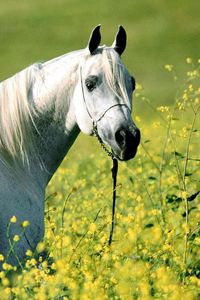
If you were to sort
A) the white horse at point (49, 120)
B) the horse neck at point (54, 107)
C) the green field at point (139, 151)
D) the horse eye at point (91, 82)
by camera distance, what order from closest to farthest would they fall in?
the green field at point (139, 151) < the white horse at point (49, 120) < the horse eye at point (91, 82) < the horse neck at point (54, 107)

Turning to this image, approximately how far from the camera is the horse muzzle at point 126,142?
561cm

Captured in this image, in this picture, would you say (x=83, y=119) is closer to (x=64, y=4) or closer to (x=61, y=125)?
(x=61, y=125)

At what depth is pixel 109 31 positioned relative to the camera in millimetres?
32312

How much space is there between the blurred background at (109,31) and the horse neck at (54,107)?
2135cm

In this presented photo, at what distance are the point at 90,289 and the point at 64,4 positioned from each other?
31.5 m

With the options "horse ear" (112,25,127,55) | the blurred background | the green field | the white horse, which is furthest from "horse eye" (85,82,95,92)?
the blurred background

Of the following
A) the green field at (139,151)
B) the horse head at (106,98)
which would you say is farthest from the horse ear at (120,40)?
the green field at (139,151)

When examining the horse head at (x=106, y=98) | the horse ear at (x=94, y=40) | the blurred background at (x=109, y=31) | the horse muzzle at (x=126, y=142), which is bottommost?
the blurred background at (x=109, y=31)

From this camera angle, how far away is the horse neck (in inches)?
236

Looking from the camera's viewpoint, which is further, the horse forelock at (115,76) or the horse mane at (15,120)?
the horse mane at (15,120)

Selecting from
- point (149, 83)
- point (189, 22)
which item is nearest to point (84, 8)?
point (189, 22)

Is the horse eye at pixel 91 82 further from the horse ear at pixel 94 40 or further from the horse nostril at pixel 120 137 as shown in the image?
the horse nostril at pixel 120 137

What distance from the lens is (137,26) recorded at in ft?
108

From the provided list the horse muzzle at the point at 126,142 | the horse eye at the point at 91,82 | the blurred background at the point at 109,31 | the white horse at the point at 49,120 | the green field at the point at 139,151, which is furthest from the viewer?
the blurred background at the point at 109,31
